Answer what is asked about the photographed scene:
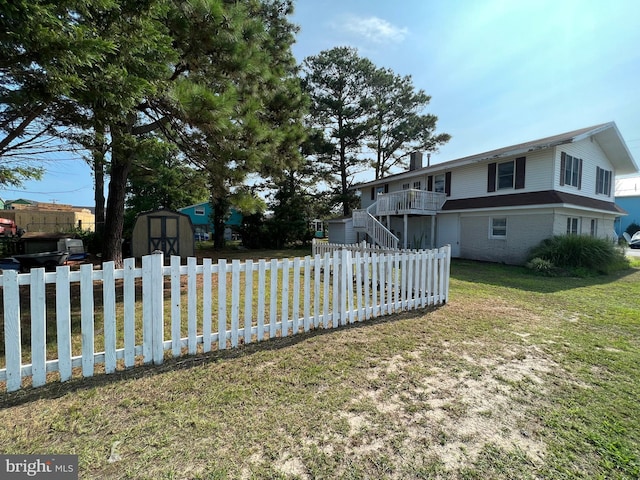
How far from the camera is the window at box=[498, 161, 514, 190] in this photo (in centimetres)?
1400

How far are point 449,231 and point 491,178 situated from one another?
136 inches

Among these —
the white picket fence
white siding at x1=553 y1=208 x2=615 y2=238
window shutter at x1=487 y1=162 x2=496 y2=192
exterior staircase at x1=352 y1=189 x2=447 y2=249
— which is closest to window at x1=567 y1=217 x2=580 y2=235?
white siding at x1=553 y1=208 x2=615 y2=238

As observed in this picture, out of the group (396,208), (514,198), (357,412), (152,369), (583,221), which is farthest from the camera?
(396,208)

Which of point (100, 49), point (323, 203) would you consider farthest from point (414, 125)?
point (100, 49)

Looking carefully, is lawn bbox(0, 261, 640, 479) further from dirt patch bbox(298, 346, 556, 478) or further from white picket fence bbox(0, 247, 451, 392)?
white picket fence bbox(0, 247, 451, 392)

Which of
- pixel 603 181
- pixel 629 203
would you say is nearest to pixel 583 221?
pixel 603 181

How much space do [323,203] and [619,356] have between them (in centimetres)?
2449

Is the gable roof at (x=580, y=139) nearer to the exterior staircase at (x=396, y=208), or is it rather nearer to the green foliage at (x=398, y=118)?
the exterior staircase at (x=396, y=208)

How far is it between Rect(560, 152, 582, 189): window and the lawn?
39.6 ft

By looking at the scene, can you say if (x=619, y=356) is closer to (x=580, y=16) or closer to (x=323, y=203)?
(x=580, y=16)

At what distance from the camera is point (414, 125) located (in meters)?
25.5

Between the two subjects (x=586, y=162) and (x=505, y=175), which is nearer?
(x=505, y=175)

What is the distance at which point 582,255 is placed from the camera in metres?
10.7

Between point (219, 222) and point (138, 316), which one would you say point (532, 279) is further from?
point (219, 222)
